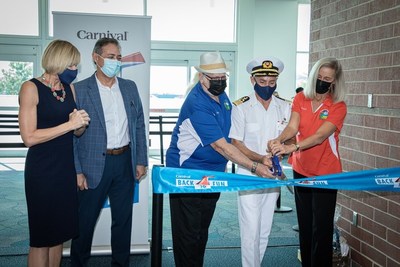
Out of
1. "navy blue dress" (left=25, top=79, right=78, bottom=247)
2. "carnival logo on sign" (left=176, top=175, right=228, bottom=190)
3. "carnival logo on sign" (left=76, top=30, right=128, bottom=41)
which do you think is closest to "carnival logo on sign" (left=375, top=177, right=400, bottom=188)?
"carnival logo on sign" (left=176, top=175, right=228, bottom=190)

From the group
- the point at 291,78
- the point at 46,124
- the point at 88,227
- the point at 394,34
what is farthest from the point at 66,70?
the point at 291,78

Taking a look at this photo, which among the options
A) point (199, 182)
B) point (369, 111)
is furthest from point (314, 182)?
point (369, 111)

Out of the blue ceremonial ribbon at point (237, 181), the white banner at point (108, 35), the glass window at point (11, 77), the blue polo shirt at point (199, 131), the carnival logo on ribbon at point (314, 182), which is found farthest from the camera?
the glass window at point (11, 77)

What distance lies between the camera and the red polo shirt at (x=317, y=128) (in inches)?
121

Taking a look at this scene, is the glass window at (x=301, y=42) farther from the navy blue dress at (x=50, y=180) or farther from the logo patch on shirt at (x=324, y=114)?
the navy blue dress at (x=50, y=180)

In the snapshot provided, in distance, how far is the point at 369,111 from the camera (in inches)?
143

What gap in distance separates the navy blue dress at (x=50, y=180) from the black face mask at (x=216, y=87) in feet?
3.00

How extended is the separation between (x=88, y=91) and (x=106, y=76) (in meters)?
0.19

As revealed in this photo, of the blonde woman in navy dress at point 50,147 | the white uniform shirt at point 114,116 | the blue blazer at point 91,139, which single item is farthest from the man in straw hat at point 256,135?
the blonde woman in navy dress at point 50,147

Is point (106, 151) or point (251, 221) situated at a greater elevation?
point (106, 151)

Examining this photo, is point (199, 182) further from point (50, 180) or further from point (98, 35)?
point (98, 35)

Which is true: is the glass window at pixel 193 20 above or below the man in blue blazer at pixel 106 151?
above

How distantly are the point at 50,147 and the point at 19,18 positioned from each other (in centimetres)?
776

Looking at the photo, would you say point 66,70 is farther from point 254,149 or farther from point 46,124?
point 254,149
